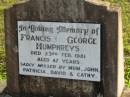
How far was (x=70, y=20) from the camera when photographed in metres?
5.29

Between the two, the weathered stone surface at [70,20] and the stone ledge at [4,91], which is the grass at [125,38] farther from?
the weathered stone surface at [70,20]

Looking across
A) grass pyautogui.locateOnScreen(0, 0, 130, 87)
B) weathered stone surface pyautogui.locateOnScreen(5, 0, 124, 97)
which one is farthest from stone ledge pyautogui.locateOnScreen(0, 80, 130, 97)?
grass pyautogui.locateOnScreen(0, 0, 130, 87)

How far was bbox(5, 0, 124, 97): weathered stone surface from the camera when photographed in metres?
5.15

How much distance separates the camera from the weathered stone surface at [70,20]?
16.9 ft

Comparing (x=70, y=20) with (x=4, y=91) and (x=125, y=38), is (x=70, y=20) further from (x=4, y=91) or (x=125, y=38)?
A: (x=125, y=38)

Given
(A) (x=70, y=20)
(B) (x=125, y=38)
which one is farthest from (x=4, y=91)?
(B) (x=125, y=38)

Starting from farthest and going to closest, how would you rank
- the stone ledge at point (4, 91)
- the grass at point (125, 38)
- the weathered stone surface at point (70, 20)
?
the grass at point (125, 38) → the stone ledge at point (4, 91) → the weathered stone surface at point (70, 20)

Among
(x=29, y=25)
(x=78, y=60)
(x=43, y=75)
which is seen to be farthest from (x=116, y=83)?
(x=29, y=25)

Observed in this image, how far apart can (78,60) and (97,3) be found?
74 cm

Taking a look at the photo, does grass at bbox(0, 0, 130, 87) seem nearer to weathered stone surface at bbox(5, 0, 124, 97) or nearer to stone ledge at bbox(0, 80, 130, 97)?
stone ledge at bbox(0, 80, 130, 97)

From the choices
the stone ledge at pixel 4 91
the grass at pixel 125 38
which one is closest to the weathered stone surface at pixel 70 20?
the stone ledge at pixel 4 91

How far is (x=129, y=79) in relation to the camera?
6641 mm

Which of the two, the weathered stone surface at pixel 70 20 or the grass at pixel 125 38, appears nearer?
the weathered stone surface at pixel 70 20

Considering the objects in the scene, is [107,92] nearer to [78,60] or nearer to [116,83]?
[116,83]
